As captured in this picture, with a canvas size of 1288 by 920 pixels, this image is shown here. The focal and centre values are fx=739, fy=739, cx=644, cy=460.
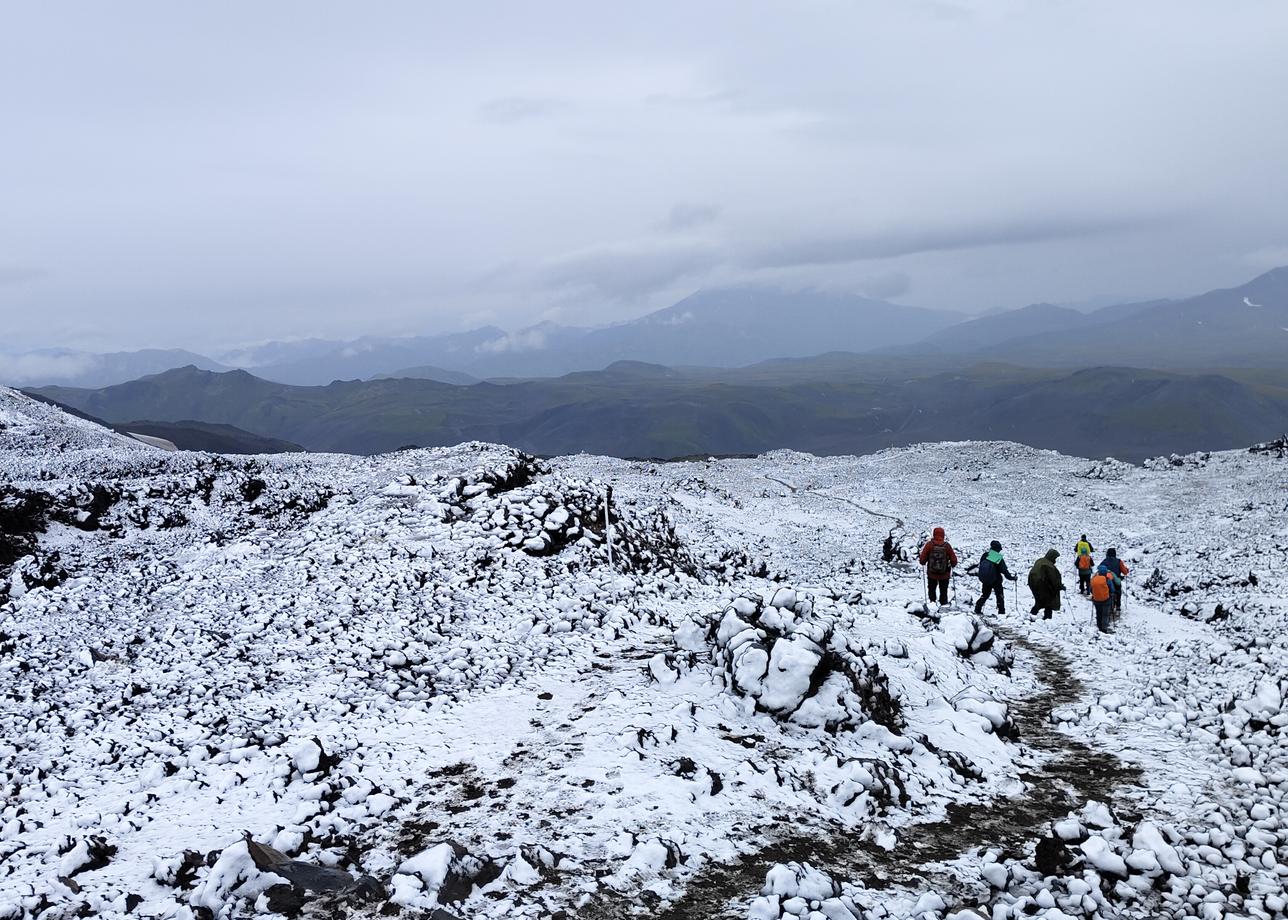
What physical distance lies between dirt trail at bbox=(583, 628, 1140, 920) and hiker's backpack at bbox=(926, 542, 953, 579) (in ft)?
29.3

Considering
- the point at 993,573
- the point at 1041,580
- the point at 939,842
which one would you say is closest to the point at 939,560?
the point at 993,573

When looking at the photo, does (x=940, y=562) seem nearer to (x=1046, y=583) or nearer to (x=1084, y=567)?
(x=1046, y=583)

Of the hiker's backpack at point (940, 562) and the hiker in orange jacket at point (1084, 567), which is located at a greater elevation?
the hiker's backpack at point (940, 562)

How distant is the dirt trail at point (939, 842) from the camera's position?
7781mm

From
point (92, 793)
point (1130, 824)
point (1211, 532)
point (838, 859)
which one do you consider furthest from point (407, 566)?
point (1211, 532)

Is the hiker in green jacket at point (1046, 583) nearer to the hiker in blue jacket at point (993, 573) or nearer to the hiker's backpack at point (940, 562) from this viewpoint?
the hiker in blue jacket at point (993, 573)

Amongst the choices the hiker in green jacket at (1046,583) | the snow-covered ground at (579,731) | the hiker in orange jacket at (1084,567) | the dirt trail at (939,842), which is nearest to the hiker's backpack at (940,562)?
the snow-covered ground at (579,731)

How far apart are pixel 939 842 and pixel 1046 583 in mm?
13538

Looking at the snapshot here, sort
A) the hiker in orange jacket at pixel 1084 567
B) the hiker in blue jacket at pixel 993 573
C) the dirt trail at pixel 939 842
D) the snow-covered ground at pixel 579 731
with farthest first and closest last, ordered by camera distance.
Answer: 1. the hiker in orange jacket at pixel 1084 567
2. the hiker in blue jacket at pixel 993 573
3. the snow-covered ground at pixel 579 731
4. the dirt trail at pixel 939 842

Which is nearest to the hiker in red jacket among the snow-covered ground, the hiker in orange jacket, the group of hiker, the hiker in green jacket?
the group of hiker

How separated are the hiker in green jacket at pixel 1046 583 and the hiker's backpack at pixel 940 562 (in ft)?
7.04

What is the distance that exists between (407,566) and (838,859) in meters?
13.6

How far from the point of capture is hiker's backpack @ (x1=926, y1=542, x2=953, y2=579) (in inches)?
840

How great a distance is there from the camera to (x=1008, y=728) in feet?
40.8
